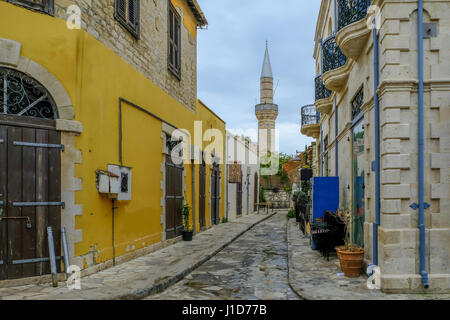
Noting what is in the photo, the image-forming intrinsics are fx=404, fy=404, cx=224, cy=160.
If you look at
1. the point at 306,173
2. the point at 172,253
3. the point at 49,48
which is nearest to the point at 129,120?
the point at 49,48

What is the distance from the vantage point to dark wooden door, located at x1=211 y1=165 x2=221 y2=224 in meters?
16.6

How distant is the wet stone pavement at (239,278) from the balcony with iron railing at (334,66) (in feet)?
13.8

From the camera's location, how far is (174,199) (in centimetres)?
1104

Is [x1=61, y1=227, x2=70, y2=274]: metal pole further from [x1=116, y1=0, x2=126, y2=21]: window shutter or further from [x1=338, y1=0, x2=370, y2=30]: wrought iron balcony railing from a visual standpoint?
[x1=338, y1=0, x2=370, y2=30]: wrought iron balcony railing

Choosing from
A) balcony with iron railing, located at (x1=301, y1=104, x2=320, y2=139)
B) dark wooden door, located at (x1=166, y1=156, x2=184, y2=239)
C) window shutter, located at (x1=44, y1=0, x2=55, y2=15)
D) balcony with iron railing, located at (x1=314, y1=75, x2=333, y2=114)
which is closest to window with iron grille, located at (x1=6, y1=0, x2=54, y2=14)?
window shutter, located at (x1=44, y1=0, x2=55, y2=15)

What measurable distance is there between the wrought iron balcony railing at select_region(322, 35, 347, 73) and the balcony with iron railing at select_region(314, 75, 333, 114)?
6.52 feet

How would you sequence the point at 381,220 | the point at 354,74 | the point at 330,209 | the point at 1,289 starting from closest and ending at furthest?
the point at 1,289
the point at 381,220
the point at 354,74
the point at 330,209

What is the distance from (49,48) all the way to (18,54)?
488mm

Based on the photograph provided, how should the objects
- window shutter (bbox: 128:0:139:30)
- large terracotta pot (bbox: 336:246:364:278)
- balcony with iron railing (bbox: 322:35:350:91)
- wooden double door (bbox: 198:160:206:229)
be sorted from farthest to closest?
1. wooden double door (bbox: 198:160:206:229)
2. balcony with iron railing (bbox: 322:35:350:91)
3. window shutter (bbox: 128:0:139:30)
4. large terracotta pot (bbox: 336:246:364:278)

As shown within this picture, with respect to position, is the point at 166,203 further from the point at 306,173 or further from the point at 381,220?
the point at 306,173

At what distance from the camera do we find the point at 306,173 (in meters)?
16.7

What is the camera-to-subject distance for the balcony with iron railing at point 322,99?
1204 centimetres

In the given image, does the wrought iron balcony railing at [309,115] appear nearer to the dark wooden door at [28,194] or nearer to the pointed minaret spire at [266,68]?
the dark wooden door at [28,194]

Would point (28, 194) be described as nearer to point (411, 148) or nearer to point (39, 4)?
point (39, 4)
